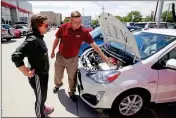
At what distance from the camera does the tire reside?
2.81 m

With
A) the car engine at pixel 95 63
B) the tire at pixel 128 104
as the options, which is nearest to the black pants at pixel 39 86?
the car engine at pixel 95 63

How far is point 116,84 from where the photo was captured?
2713 millimetres

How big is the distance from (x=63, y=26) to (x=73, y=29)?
0.25 meters

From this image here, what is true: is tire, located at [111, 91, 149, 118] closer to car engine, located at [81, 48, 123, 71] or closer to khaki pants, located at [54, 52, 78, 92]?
car engine, located at [81, 48, 123, 71]

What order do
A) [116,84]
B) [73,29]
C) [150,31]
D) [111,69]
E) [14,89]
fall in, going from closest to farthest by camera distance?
[116,84], [111,69], [73,29], [150,31], [14,89]

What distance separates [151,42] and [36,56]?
2243 millimetres

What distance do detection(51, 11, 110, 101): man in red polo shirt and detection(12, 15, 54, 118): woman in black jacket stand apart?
95 centimetres

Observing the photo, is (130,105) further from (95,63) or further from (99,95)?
(95,63)

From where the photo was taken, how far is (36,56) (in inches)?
91.6

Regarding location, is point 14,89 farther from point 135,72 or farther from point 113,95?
point 135,72

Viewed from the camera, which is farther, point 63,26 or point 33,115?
point 63,26

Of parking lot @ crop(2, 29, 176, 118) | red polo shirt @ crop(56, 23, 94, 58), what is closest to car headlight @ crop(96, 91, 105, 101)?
parking lot @ crop(2, 29, 176, 118)

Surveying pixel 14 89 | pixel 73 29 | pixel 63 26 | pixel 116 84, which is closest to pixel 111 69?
pixel 116 84

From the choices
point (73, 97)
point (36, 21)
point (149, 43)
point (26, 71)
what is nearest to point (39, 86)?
point (26, 71)
